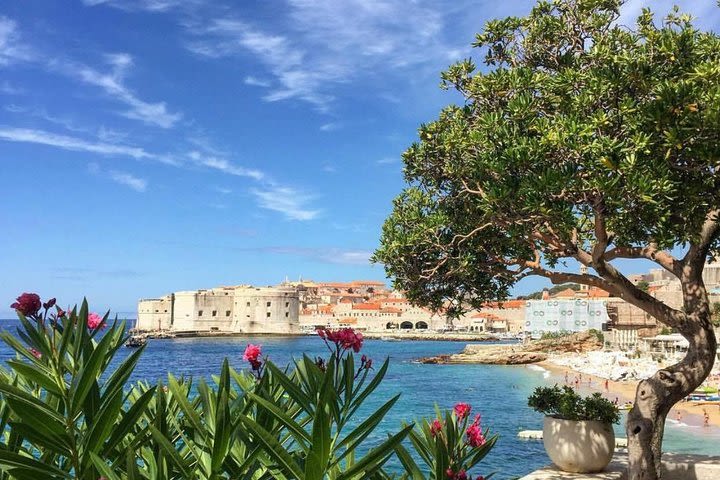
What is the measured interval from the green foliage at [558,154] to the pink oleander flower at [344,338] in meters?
3.17

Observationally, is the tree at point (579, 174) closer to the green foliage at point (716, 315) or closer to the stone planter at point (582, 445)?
the stone planter at point (582, 445)

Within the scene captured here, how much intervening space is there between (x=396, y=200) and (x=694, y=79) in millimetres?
3788

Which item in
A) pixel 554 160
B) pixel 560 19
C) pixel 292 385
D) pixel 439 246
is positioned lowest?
pixel 292 385

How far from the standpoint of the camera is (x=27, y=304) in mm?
2355

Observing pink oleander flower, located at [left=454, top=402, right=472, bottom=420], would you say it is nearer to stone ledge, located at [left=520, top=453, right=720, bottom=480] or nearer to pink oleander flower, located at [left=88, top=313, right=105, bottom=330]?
pink oleander flower, located at [left=88, top=313, right=105, bottom=330]

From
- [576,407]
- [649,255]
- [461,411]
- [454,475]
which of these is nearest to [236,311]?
[576,407]

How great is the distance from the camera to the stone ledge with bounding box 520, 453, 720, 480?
22.3ft

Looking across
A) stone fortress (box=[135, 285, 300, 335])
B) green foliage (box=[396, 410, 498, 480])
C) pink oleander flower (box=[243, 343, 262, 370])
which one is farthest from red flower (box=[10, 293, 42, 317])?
stone fortress (box=[135, 285, 300, 335])

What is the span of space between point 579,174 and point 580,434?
3.25 meters

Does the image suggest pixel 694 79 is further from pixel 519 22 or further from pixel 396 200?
pixel 396 200

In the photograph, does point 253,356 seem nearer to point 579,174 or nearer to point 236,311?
point 579,174

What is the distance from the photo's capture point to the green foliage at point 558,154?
5.04 m

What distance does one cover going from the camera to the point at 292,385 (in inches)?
90.4

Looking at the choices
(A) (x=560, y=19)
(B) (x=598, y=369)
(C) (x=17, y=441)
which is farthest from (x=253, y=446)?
(B) (x=598, y=369)
